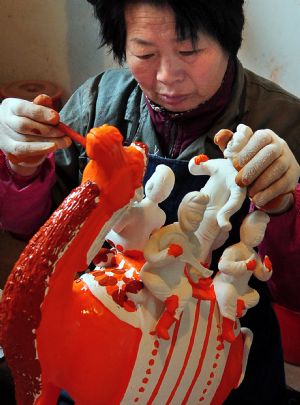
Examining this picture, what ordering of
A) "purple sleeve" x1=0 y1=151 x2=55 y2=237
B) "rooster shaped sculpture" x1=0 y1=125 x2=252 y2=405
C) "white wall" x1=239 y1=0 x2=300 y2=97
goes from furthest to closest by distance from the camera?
"white wall" x1=239 y1=0 x2=300 y2=97 < "purple sleeve" x1=0 y1=151 x2=55 y2=237 < "rooster shaped sculpture" x1=0 y1=125 x2=252 y2=405

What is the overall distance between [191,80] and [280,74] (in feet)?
3.52

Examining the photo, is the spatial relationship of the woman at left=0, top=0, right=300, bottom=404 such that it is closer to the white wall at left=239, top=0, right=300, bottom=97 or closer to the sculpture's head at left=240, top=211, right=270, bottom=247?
the sculpture's head at left=240, top=211, right=270, bottom=247

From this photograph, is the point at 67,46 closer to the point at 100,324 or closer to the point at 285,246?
the point at 285,246

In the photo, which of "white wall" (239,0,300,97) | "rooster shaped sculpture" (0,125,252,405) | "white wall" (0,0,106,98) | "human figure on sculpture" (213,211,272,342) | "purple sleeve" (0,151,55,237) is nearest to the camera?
"rooster shaped sculpture" (0,125,252,405)

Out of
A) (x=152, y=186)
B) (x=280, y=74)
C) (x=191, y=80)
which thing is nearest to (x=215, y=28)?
(x=191, y=80)

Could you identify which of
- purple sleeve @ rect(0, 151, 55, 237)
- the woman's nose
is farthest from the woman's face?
purple sleeve @ rect(0, 151, 55, 237)

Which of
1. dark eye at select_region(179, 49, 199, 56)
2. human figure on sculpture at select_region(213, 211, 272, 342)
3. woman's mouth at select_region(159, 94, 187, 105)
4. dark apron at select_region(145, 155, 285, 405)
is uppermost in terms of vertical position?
dark eye at select_region(179, 49, 199, 56)

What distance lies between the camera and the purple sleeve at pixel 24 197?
38.5 inches

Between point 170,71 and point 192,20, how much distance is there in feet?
0.28

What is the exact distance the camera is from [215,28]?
90 cm

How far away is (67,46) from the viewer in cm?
229

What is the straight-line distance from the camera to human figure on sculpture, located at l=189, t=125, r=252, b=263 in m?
0.71

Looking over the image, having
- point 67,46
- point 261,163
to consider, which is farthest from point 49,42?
point 261,163

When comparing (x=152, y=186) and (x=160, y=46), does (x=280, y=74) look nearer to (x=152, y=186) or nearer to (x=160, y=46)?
(x=160, y=46)
